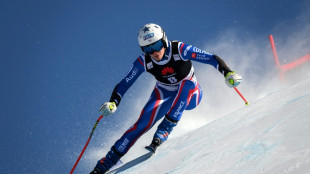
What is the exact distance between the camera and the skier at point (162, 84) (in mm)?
4066

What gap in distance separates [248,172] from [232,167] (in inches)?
8.8

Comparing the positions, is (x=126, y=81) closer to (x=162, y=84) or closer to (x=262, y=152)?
(x=162, y=84)

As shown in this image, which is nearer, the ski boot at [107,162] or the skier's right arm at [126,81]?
the ski boot at [107,162]

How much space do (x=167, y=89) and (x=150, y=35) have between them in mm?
919

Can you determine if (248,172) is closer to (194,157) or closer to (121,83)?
(194,157)

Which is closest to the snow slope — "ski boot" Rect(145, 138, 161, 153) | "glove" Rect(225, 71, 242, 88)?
"ski boot" Rect(145, 138, 161, 153)

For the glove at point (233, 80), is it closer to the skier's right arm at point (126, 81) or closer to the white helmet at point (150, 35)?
the white helmet at point (150, 35)

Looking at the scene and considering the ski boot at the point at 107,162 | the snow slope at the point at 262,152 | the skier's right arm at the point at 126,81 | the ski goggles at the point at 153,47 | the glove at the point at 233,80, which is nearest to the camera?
the snow slope at the point at 262,152

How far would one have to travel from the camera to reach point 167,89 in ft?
15.4

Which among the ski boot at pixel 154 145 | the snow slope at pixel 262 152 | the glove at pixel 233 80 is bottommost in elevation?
the snow slope at pixel 262 152

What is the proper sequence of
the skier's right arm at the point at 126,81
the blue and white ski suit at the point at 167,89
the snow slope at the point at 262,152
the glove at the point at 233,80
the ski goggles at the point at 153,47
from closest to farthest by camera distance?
the snow slope at the point at 262,152
the glove at the point at 233,80
the blue and white ski suit at the point at 167,89
the ski goggles at the point at 153,47
the skier's right arm at the point at 126,81

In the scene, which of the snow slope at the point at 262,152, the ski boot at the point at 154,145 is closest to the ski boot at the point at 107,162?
the ski boot at the point at 154,145

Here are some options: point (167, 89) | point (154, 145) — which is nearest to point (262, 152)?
point (154, 145)

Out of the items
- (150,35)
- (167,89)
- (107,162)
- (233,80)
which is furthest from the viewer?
(167,89)
